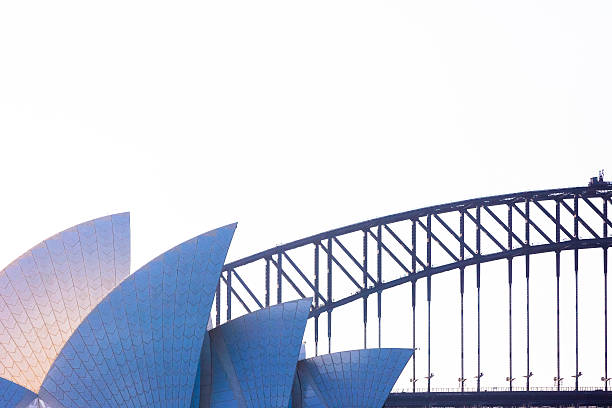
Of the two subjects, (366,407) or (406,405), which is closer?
(366,407)

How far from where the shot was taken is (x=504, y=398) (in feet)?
298

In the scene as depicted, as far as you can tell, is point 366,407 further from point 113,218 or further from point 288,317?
point 113,218

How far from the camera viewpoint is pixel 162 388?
59.6 metres

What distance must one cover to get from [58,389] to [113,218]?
26.3ft

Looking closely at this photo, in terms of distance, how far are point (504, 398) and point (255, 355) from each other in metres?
32.1

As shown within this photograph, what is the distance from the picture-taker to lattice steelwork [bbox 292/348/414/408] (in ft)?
226

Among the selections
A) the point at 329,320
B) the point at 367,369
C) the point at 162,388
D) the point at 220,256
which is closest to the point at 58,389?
the point at 162,388

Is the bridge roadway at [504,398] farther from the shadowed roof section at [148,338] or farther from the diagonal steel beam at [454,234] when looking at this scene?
the shadowed roof section at [148,338]

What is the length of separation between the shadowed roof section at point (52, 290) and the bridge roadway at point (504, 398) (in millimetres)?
32558

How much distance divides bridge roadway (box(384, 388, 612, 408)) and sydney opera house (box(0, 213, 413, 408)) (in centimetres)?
2662

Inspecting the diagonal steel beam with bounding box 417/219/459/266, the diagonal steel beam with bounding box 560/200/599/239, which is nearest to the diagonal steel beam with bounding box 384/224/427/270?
the diagonal steel beam with bounding box 417/219/459/266

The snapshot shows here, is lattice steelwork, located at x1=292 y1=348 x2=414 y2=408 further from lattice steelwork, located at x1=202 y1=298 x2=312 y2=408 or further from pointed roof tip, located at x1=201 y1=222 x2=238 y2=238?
pointed roof tip, located at x1=201 y1=222 x2=238 y2=238

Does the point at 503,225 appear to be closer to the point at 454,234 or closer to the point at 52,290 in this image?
the point at 454,234

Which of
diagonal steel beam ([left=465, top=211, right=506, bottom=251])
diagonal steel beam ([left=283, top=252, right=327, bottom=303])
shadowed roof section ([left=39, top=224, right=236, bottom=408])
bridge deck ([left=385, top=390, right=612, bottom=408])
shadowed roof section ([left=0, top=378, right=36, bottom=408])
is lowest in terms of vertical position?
shadowed roof section ([left=0, top=378, right=36, bottom=408])
